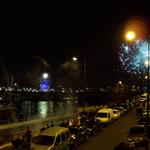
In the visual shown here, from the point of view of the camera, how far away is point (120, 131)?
37.7 metres

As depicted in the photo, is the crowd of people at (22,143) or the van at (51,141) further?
the van at (51,141)

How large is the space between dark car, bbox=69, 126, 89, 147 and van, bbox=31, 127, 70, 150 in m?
3.09

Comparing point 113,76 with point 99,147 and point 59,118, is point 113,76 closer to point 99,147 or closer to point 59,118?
point 59,118

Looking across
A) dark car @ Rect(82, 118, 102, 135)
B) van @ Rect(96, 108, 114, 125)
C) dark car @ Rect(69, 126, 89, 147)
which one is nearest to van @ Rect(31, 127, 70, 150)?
dark car @ Rect(69, 126, 89, 147)

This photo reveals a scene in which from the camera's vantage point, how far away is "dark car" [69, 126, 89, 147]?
1030 inches

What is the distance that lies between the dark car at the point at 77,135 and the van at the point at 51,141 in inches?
121

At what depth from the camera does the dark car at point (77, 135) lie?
2617 cm

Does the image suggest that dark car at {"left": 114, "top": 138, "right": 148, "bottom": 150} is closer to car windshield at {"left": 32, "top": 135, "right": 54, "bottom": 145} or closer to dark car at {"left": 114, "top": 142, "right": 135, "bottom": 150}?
dark car at {"left": 114, "top": 142, "right": 135, "bottom": 150}

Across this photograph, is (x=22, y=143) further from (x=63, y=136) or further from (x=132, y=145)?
(x=132, y=145)

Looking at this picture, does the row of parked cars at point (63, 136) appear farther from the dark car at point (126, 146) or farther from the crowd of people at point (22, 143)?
the dark car at point (126, 146)

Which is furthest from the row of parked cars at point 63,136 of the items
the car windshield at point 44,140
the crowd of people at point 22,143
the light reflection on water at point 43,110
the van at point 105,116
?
the light reflection on water at point 43,110

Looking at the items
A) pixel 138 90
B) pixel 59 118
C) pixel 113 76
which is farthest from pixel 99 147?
pixel 138 90

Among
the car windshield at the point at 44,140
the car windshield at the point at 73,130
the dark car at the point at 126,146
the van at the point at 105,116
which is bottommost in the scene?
the dark car at the point at 126,146

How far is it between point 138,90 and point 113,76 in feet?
209
